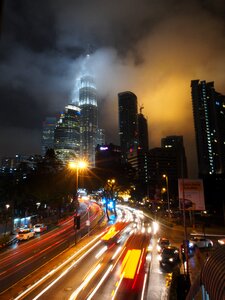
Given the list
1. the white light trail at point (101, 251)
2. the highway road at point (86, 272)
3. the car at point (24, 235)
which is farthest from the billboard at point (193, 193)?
the car at point (24, 235)

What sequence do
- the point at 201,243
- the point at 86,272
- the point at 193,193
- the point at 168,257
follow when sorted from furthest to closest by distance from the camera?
the point at 201,243 < the point at 193,193 < the point at 168,257 < the point at 86,272

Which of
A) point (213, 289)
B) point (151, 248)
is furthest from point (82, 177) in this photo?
point (213, 289)

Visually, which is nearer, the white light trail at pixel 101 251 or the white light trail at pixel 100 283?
the white light trail at pixel 100 283

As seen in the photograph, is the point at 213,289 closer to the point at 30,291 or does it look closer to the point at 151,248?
the point at 30,291

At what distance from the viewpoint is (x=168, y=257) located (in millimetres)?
23234

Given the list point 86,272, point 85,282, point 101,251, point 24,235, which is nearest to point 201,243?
point 101,251

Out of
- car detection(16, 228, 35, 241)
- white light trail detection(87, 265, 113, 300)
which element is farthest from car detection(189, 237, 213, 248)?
car detection(16, 228, 35, 241)

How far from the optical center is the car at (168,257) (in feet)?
75.8

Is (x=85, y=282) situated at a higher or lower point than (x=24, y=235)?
lower

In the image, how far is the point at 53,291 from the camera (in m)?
17.3

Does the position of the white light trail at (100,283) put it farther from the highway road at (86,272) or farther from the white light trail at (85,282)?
the white light trail at (85,282)

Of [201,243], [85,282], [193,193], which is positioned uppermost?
[193,193]

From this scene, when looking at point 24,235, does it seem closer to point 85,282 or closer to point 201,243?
point 85,282

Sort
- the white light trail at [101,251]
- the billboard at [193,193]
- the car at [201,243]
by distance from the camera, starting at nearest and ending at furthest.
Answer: the white light trail at [101,251], the billboard at [193,193], the car at [201,243]
